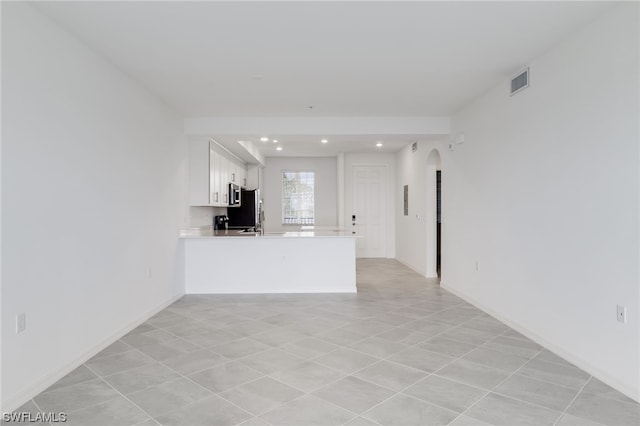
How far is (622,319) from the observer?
2564 millimetres

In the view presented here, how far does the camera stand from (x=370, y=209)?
919 cm

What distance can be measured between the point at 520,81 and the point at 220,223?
5392 millimetres

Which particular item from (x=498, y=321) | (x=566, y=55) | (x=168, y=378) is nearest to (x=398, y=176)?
(x=498, y=321)

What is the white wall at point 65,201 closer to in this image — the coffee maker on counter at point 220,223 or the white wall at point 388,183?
the coffee maker on counter at point 220,223

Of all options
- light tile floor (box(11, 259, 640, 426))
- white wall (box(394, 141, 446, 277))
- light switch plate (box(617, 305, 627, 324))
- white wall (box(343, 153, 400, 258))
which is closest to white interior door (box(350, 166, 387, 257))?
white wall (box(343, 153, 400, 258))

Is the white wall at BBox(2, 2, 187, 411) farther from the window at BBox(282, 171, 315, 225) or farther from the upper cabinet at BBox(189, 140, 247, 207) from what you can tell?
the window at BBox(282, 171, 315, 225)

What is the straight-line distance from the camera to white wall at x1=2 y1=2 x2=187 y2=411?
2.37 m

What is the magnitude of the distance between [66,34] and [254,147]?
191 inches

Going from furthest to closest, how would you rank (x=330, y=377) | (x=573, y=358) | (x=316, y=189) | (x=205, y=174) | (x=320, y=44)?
(x=316, y=189)
(x=205, y=174)
(x=320, y=44)
(x=573, y=358)
(x=330, y=377)

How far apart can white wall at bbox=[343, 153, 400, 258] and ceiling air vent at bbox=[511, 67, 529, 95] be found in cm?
525

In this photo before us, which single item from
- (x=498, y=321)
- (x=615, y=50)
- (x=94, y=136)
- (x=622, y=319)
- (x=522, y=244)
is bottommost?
(x=498, y=321)

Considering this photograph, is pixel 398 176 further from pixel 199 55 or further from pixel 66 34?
pixel 66 34

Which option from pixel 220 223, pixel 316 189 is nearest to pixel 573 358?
pixel 220 223

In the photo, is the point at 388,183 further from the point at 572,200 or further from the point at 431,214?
the point at 572,200
